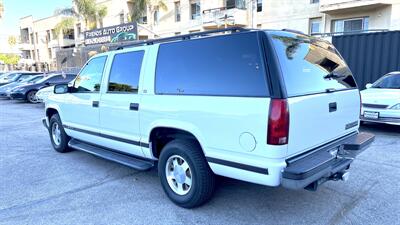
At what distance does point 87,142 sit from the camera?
17.3ft

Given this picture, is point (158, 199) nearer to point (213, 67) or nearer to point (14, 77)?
point (213, 67)

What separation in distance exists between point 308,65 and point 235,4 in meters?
21.3

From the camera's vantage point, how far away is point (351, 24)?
55.1ft

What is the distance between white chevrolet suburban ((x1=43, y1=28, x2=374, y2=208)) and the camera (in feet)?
9.27

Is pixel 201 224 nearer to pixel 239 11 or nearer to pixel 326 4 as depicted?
pixel 326 4

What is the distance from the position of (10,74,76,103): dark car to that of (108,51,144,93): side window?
12099 millimetres

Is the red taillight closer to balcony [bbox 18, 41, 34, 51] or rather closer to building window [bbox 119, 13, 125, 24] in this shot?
building window [bbox 119, 13, 125, 24]

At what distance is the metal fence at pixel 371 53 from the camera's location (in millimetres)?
9477

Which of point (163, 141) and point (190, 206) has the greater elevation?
point (163, 141)

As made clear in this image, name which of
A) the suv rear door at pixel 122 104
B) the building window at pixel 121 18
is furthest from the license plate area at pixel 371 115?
the building window at pixel 121 18

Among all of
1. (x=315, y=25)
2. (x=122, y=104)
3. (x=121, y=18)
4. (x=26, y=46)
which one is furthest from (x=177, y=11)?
(x=26, y=46)

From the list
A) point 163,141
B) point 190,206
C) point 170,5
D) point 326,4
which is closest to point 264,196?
point 190,206

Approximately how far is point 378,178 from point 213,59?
120 inches

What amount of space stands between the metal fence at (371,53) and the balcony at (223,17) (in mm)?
11539
